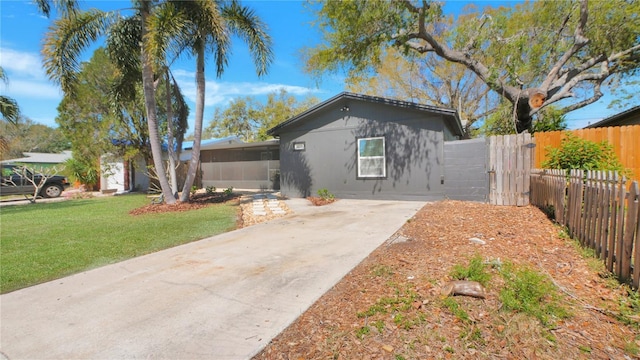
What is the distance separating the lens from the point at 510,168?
809 cm

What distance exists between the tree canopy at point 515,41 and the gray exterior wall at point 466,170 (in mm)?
2508

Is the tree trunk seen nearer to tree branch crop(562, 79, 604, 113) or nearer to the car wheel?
the car wheel

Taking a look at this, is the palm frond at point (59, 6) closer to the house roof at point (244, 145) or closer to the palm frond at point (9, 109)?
the palm frond at point (9, 109)

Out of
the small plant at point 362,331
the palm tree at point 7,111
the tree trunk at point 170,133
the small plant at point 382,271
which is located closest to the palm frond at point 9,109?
the palm tree at point 7,111

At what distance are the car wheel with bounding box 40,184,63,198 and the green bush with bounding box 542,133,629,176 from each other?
2098cm

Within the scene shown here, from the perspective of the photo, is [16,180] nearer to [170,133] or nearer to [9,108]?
[9,108]

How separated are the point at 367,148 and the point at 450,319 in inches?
344

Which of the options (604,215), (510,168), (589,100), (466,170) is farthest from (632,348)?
(589,100)

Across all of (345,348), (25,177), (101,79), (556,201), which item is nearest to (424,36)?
(556,201)

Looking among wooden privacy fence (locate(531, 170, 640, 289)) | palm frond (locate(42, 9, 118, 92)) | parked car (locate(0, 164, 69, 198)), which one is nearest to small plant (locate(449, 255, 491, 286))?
wooden privacy fence (locate(531, 170, 640, 289))

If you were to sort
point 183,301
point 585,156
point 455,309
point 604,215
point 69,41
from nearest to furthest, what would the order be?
1. point 455,309
2. point 183,301
3. point 604,215
4. point 585,156
5. point 69,41

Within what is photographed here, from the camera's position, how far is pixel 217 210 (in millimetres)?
9422

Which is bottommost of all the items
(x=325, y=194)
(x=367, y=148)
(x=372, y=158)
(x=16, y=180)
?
(x=325, y=194)

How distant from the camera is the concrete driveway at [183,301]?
244 cm
